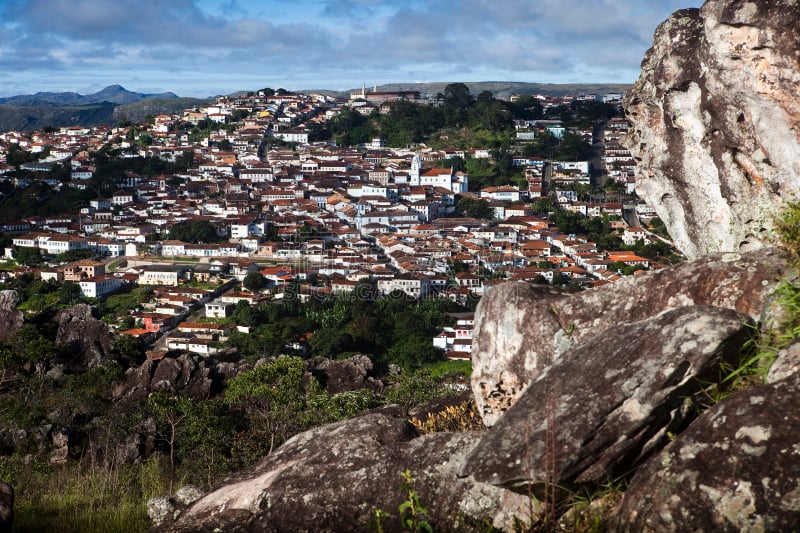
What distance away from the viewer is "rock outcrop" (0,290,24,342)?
23328mm

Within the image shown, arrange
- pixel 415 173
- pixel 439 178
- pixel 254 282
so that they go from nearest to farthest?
pixel 254 282 → pixel 439 178 → pixel 415 173

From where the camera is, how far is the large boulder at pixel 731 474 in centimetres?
282

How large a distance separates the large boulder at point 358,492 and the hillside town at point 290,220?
23056 mm

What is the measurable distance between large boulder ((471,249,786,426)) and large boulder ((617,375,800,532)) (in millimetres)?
1353

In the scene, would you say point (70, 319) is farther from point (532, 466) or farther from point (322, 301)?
point (532, 466)

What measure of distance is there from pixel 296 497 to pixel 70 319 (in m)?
21.9

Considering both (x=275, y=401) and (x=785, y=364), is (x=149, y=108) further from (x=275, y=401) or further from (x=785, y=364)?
(x=785, y=364)

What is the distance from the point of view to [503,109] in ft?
264

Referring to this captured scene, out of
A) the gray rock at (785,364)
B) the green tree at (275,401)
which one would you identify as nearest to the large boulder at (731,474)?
the gray rock at (785,364)

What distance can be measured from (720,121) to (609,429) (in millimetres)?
3793

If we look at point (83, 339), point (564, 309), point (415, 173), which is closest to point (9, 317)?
point (83, 339)

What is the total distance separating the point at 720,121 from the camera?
634 centimetres

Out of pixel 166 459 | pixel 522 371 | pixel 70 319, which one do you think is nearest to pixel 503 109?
pixel 70 319

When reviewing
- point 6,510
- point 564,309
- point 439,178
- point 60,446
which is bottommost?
point 60,446
